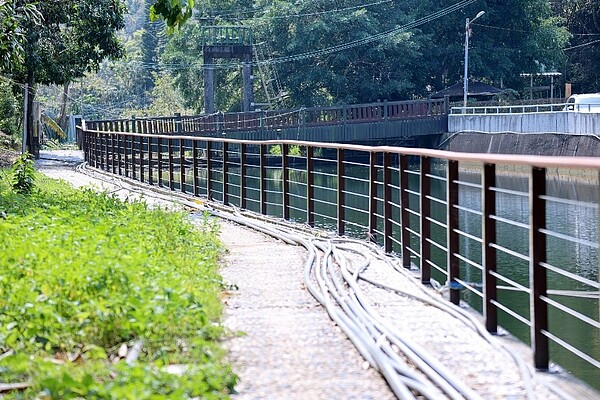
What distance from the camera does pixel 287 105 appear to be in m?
60.4

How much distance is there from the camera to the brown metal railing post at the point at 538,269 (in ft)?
17.7

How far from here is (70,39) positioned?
110 ft

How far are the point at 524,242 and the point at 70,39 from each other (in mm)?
19786

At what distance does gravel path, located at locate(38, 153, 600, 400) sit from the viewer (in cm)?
498

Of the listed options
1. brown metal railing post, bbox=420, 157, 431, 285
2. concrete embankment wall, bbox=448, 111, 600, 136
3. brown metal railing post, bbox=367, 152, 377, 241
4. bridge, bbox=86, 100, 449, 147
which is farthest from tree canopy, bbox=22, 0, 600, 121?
brown metal railing post, bbox=420, 157, 431, 285

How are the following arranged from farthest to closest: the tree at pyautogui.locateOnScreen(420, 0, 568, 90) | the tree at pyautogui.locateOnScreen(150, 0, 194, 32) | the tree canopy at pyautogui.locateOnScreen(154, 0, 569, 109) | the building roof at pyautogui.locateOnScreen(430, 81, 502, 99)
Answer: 1. the tree at pyautogui.locateOnScreen(420, 0, 568, 90)
2. the tree canopy at pyautogui.locateOnScreen(154, 0, 569, 109)
3. the building roof at pyautogui.locateOnScreen(430, 81, 502, 99)
4. the tree at pyautogui.locateOnScreen(150, 0, 194, 32)

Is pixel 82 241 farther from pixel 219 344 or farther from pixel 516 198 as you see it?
pixel 516 198

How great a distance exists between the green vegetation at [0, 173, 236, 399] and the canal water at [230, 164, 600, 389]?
1.82 meters

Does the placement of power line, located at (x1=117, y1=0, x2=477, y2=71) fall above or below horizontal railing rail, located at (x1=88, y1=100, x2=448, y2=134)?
above

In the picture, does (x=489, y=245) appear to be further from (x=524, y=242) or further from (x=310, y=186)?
(x=524, y=242)

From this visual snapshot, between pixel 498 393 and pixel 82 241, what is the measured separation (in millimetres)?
3466

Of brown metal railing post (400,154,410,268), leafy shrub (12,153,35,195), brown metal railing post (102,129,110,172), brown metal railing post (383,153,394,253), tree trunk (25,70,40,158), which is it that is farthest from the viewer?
tree trunk (25,70,40,158)

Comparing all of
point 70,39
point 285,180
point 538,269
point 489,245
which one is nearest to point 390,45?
point 70,39

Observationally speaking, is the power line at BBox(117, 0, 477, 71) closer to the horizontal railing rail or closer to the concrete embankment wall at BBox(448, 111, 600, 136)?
the horizontal railing rail
